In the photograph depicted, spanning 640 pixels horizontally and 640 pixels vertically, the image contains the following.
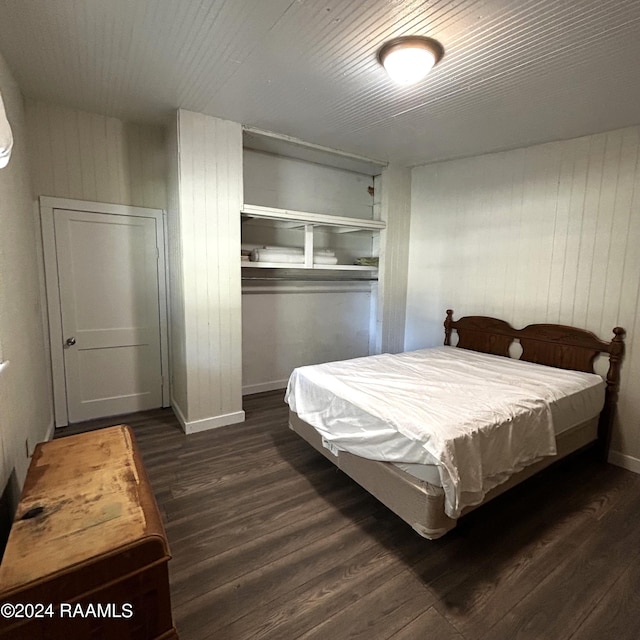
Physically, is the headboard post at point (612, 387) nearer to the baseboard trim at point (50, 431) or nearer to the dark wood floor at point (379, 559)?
the dark wood floor at point (379, 559)

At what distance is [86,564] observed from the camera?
3.22 feet

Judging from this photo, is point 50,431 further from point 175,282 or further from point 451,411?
point 451,411

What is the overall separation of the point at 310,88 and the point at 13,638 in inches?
116

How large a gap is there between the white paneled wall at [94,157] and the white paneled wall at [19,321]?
20 centimetres

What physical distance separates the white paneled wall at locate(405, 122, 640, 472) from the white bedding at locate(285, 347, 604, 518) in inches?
23.5

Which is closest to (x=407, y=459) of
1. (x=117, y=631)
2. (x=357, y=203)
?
(x=117, y=631)

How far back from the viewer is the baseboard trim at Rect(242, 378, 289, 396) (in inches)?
164

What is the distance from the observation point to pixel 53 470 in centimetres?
141

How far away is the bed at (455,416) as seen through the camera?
1.76 m

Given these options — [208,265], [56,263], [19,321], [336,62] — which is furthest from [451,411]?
[56,263]

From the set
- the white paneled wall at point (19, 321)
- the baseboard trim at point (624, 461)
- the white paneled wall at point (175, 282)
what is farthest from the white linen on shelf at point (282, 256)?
the baseboard trim at point (624, 461)

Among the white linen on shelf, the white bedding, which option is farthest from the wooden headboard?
the white linen on shelf

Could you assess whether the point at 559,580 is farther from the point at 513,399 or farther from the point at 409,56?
the point at 409,56

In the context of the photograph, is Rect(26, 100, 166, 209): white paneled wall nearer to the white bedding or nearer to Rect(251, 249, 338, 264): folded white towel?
Rect(251, 249, 338, 264): folded white towel
